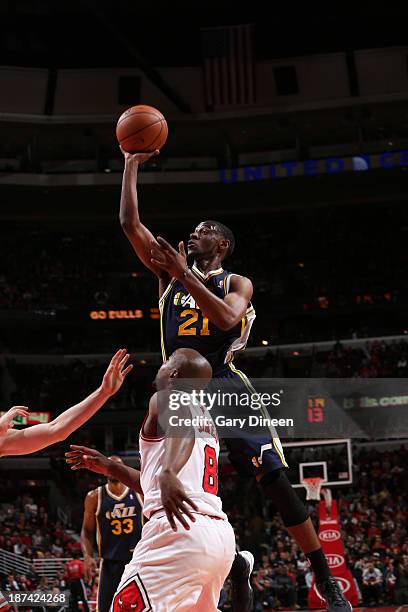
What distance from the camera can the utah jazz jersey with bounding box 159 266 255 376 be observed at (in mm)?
5562

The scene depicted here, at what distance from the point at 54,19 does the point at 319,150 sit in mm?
10885

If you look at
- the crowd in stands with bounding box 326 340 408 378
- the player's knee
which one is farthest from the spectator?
the player's knee

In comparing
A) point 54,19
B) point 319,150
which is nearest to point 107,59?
point 54,19

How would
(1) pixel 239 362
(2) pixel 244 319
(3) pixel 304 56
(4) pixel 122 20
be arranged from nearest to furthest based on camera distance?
(2) pixel 244 319, (4) pixel 122 20, (3) pixel 304 56, (1) pixel 239 362

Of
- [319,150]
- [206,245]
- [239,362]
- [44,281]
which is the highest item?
[319,150]

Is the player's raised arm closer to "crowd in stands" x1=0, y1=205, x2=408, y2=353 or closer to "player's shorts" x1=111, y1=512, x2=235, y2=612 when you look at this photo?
"player's shorts" x1=111, y1=512, x2=235, y2=612

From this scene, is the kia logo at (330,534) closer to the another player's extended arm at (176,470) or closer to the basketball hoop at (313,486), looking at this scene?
the basketball hoop at (313,486)

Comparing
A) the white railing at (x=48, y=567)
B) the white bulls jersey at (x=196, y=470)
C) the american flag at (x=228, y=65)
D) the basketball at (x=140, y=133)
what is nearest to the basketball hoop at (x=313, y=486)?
the white railing at (x=48, y=567)

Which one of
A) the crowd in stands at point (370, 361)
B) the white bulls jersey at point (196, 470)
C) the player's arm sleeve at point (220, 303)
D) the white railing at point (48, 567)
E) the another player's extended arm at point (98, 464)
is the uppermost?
the crowd in stands at point (370, 361)

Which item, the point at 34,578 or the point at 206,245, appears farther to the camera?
the point at 34,578

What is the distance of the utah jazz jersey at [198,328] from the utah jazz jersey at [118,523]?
344 centimetres

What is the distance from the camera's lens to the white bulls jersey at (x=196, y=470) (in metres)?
3.96

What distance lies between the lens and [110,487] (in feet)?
31.2

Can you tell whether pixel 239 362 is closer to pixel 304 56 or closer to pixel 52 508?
pixel 52 508
